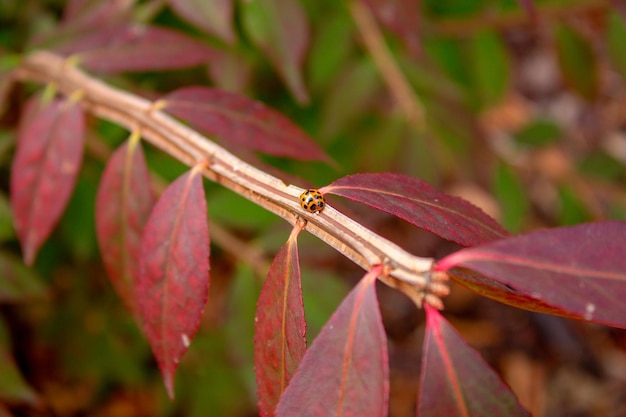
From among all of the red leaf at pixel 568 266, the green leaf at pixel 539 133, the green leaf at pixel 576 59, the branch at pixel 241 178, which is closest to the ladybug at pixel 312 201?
the branch at pixel 241 178

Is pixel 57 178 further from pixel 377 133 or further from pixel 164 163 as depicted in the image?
pixel 377 133

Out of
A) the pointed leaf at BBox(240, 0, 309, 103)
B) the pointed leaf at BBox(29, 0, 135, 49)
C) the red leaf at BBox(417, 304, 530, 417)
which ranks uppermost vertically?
the pointed leaf at BBox(240, 0, 309, 103)

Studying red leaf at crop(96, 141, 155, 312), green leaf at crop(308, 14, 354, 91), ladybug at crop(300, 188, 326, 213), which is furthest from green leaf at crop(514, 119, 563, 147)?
ladybug at crop(300, 188, 326, 213)

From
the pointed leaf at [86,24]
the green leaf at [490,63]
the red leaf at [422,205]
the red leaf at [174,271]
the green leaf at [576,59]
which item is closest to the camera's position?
the red leaf at [422,205]

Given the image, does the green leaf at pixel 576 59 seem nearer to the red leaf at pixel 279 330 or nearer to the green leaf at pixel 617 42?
the green leaf at pixel 617 42

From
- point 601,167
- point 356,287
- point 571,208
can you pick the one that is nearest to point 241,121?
point 356,287

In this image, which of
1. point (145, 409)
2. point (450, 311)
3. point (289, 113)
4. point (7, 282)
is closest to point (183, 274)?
point (7, 282)

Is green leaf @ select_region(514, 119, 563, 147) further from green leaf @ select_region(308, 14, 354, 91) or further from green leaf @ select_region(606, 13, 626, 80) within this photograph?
green leaf @ select_region(308, 14, 354, 91)
